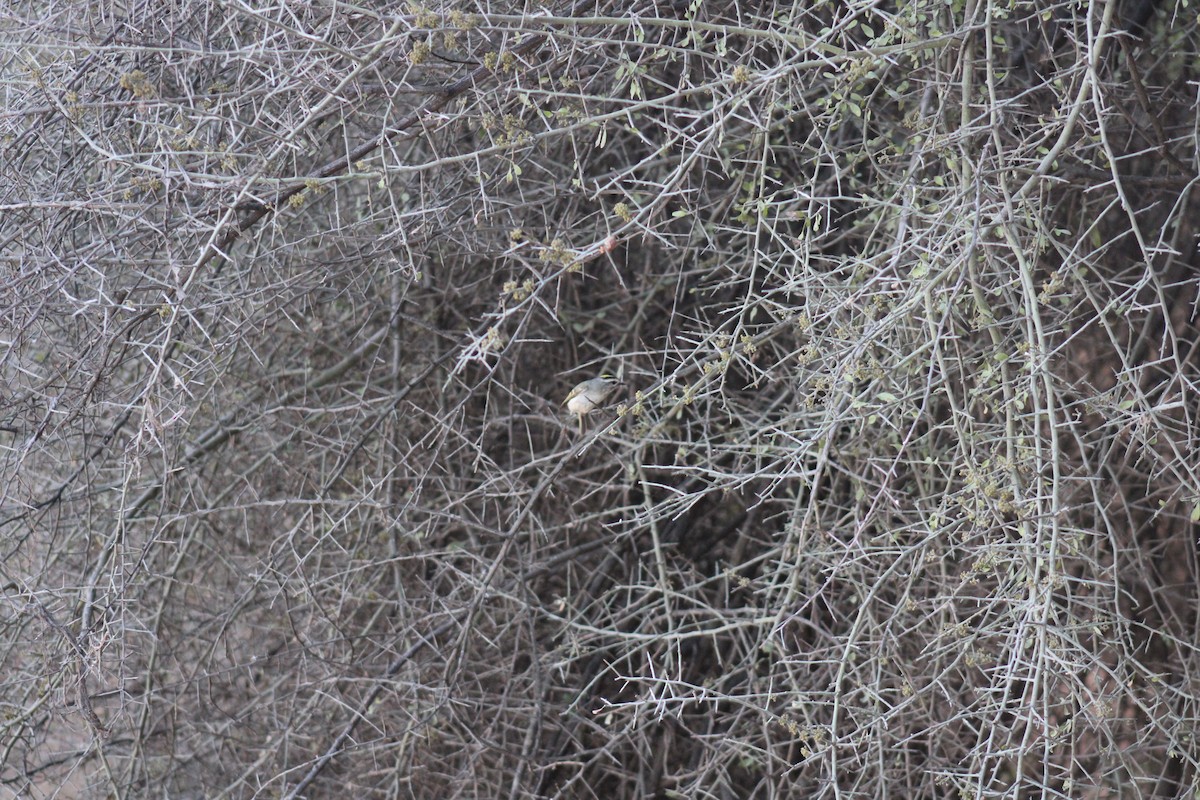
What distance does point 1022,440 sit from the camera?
2.21 meters

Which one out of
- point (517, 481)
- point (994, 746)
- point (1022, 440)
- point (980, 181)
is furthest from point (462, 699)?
point (980, 181)

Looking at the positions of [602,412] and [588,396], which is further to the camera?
[602,412]

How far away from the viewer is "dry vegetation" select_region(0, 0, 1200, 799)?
2238 millimetres

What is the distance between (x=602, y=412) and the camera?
2.89 metres

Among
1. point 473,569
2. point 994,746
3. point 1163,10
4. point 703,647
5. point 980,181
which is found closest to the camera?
point 980,181

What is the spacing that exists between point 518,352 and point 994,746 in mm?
1371

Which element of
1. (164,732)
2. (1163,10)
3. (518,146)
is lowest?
(164,732)

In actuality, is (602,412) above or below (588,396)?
below

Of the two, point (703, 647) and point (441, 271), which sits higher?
point (441, 271)

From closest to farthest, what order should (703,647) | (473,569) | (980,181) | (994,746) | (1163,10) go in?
(980,181) < (994,746) < (1163,10) < (473,569) < (703,647)

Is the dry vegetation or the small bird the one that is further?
the small bird

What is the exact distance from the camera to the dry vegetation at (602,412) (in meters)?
2.24

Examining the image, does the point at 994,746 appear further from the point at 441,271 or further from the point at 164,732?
the point at 164,732

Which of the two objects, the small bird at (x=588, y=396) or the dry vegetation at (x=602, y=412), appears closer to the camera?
the dry vegetation at (x=602, y=412)
